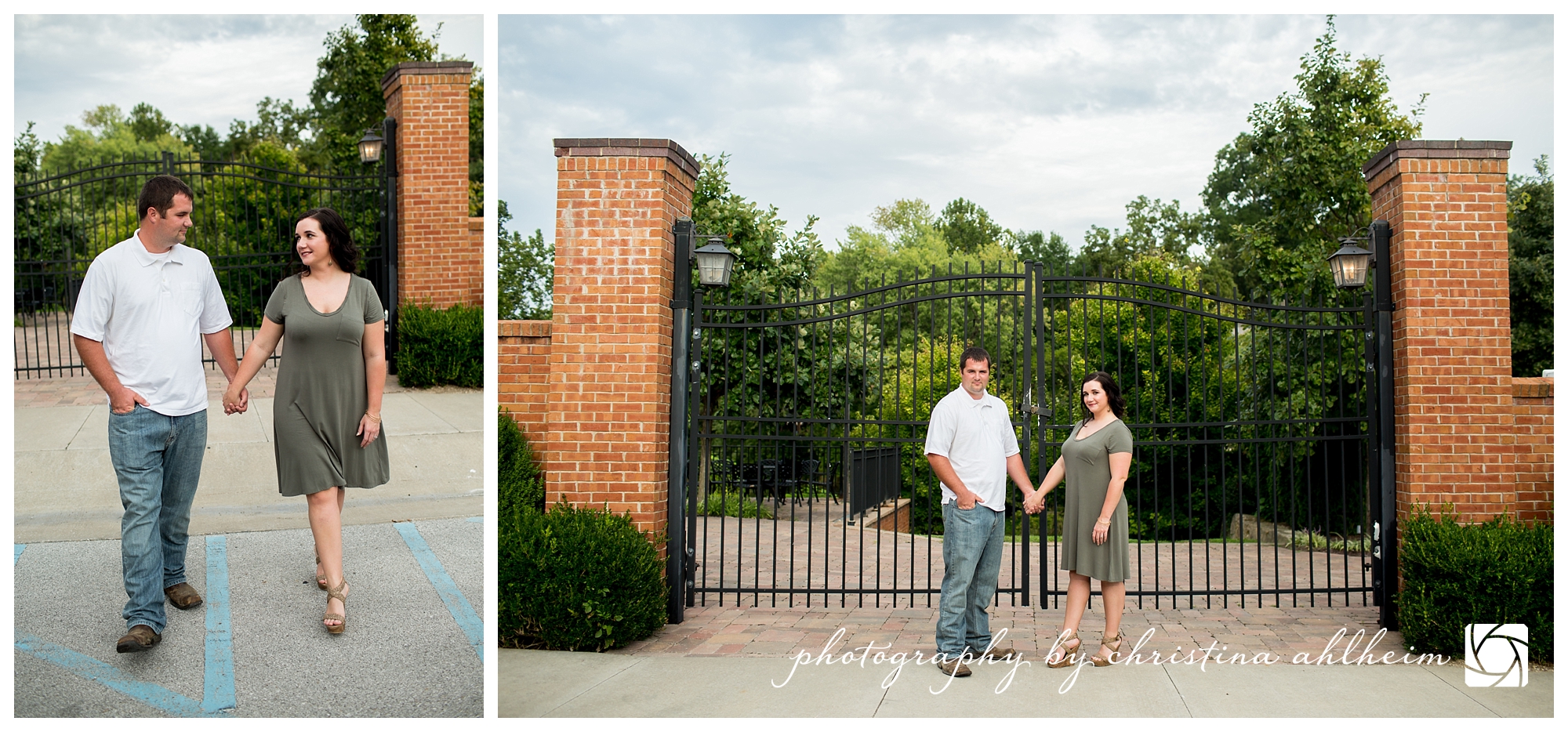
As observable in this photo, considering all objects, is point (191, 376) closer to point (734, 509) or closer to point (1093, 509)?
point (1093, 509)

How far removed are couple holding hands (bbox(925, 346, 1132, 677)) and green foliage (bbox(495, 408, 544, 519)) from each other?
95.0 inches

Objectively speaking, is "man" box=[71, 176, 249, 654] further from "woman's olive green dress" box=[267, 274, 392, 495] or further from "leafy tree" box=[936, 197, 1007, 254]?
"leafy tree" box=[936, 197, 1007, 254]

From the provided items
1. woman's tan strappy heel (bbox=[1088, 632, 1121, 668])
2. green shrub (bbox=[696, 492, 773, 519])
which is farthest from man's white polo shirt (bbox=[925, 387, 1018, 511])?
green shrub (bbox=[696, 492, 773, 519])

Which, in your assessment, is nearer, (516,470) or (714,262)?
(516,470)

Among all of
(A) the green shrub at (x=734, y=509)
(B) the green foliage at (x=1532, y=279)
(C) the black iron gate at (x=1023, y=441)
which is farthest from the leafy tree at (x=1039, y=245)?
(A) the green shrub at (x=734, y=509)

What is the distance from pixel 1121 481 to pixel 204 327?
13.1 ft

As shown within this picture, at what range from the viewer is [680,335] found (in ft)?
18.7

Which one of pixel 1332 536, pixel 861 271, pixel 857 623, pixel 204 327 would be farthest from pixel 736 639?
pixel 861 271

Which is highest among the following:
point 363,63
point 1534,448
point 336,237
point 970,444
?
point 363,63

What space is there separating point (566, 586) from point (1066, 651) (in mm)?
2550

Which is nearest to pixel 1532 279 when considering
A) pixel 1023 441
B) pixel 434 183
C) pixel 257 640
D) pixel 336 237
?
pixel 1023 441

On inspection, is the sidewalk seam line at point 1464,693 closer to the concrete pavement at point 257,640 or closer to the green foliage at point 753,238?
the concrete pavement at point 257,640

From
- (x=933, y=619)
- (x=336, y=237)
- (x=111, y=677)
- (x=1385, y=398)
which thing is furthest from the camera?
(x=933, y=619)

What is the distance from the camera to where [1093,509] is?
465 cm
